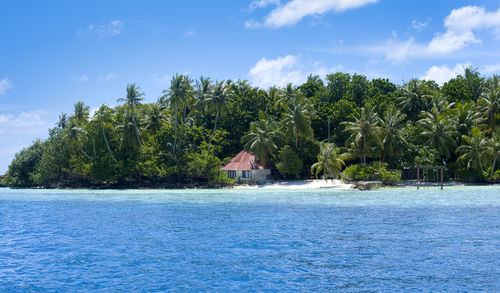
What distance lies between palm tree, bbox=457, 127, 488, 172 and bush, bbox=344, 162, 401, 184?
900 cm

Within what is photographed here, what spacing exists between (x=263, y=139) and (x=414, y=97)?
24345 millimetres

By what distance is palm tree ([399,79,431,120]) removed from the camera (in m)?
58.0

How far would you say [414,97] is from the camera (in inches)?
2298

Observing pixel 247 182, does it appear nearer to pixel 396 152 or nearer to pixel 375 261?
pixel 396 152

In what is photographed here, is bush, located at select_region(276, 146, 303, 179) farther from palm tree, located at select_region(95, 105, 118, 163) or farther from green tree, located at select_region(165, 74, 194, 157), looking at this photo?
palm tree, located at select_region(95, 105, 118, 163)

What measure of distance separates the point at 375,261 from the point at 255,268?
393cm

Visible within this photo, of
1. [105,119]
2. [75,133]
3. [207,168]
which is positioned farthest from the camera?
[75,133]

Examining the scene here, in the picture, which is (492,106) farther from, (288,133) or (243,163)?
(243,163)

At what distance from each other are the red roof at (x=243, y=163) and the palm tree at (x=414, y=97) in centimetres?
2306

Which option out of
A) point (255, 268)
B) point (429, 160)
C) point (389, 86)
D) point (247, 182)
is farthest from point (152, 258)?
point (389, 86)

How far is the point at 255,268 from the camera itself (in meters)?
→ 12.6

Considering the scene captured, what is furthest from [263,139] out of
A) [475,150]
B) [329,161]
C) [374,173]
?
[475,150]

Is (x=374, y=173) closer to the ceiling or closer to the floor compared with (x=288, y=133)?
closer to the floor

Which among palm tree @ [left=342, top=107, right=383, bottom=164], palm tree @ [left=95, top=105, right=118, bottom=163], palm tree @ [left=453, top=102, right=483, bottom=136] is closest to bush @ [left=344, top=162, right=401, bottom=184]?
palm tree @ [left=342, top=107, right=383, bottom=164]
